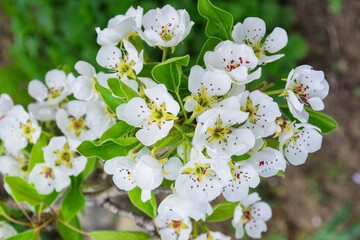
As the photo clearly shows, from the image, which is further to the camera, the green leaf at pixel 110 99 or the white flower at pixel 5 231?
the white flower at pixel 5 231

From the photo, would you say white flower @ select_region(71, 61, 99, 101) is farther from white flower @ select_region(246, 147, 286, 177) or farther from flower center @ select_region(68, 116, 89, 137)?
white flower @ select_region(246, 147, 286, 177)

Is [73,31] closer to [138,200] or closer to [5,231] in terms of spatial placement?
[5,231]

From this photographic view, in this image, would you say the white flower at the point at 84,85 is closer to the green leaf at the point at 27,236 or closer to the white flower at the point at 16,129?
the white flower at the point at 16,129

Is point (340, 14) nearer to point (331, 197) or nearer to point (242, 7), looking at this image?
point (242, 7)

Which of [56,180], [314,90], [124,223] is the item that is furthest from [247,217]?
[124,223]

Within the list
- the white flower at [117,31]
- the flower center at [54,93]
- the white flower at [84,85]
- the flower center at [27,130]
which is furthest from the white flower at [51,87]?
the white flower at [117,31]

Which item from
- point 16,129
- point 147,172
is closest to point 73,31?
point 16,129

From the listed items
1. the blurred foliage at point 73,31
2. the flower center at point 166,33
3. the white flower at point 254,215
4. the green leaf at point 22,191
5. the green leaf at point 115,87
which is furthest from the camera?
the blurred foliage at point 73,31

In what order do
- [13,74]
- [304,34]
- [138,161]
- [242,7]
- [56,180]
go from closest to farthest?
[138,161]
[56,180]
[242,7]
[13,74]
[304,34]
